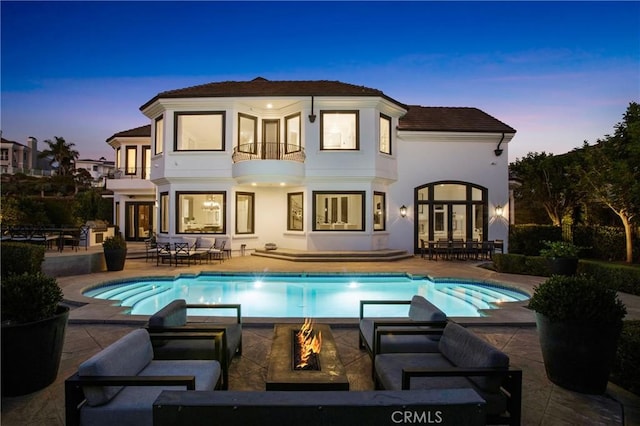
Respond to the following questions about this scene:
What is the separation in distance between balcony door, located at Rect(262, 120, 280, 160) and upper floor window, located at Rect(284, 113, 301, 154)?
18.0 inches

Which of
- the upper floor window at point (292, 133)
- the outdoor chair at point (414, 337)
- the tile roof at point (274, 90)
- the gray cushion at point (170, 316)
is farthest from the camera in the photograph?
the upper floor window at point (292, 133)

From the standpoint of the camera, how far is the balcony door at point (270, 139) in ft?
55.0

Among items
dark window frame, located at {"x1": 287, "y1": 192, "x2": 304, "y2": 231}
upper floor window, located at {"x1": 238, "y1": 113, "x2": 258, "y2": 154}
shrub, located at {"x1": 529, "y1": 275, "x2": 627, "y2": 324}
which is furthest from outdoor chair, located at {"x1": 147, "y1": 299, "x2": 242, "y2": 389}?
upper floor window, located at {"x1": 238, "y1": 113, "x2": 258, "y2": 154}

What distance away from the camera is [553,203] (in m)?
17.7

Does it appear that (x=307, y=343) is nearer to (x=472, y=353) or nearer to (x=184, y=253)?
(x=472, y=353)

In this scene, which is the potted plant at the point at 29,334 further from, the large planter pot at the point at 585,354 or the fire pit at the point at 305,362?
the large planter pot at the point at 585,354

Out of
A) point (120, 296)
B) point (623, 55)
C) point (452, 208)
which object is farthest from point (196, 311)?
point (623, 55)

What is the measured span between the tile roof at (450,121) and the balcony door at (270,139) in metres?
5.77

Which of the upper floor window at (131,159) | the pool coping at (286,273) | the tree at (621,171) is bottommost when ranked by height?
the pool coping at (286,273)

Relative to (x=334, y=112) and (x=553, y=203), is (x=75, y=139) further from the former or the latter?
(x=553, y=203)

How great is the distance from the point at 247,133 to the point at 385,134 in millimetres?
6276

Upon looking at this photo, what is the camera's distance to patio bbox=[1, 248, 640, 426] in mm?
3332

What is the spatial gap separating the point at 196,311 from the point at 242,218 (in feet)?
29.7

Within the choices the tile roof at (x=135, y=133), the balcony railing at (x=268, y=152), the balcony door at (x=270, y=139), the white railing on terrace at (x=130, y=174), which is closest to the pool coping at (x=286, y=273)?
the balcony railing at (x=268, y=152)
